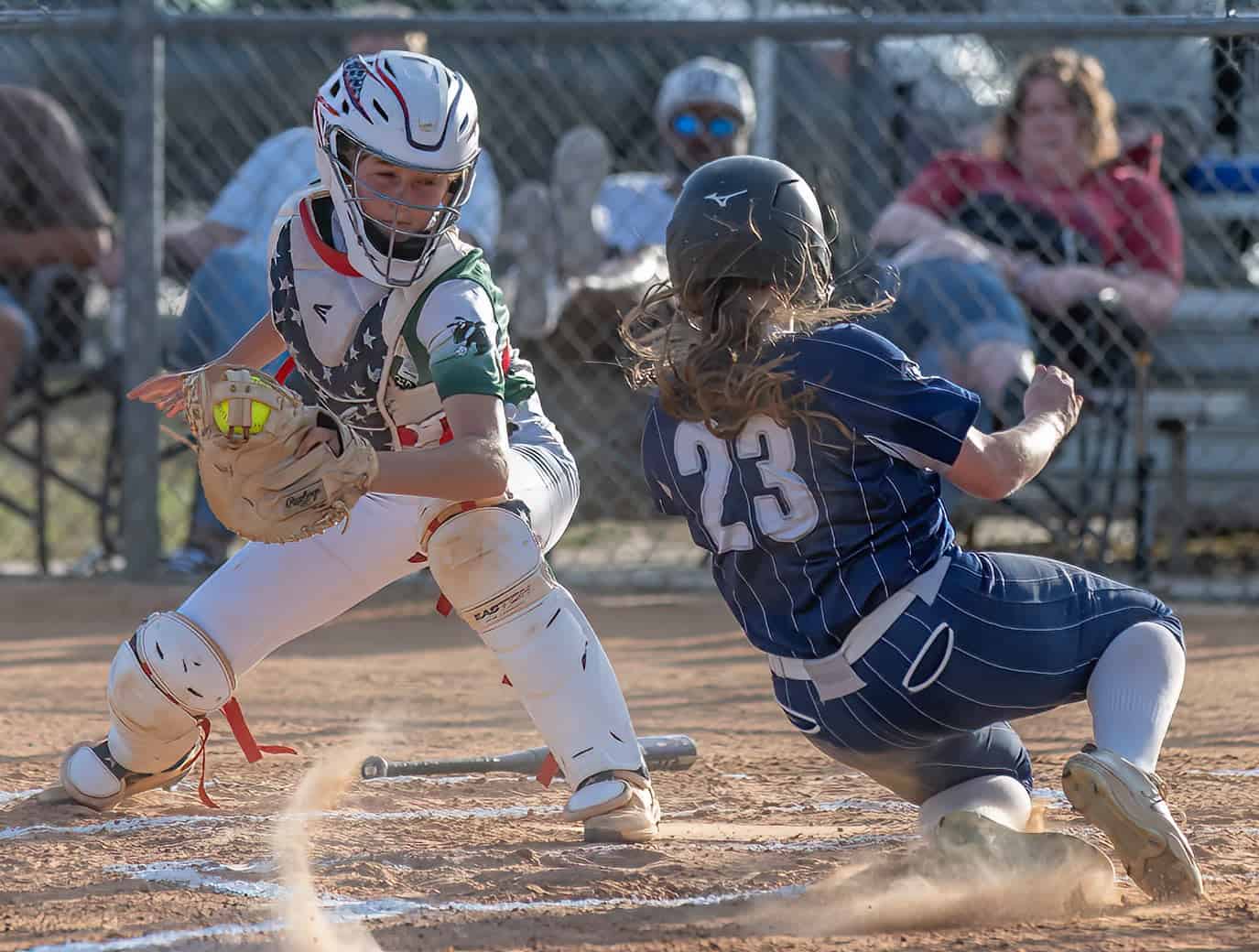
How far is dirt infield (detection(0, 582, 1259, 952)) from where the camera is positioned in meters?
2.43

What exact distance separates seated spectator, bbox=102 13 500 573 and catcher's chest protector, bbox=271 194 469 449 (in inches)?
107

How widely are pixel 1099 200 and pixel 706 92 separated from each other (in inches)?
58.4

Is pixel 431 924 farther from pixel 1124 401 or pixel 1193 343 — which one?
pixel 1193 343

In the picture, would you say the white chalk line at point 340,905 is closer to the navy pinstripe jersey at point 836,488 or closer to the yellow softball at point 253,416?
the navy pinstripe jersey at point 836,488

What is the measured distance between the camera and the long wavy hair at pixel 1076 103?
20.2 feet

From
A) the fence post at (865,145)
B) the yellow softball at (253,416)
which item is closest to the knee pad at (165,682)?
the yellow softball at (253,416)

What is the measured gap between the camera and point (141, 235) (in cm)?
A: 582

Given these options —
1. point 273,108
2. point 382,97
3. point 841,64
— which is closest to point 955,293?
point 841,64

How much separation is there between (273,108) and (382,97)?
25.2 ft

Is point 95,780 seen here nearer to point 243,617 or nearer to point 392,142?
point 243,617

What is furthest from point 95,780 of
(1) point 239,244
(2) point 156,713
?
(1) point 239,244

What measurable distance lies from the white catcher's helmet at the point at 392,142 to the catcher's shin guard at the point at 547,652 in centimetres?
47

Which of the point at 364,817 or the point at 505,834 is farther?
the point at 364,817

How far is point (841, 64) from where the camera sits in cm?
786
